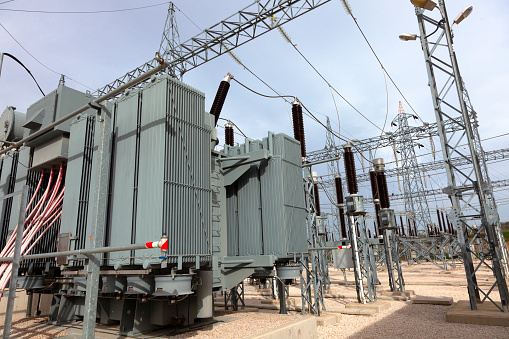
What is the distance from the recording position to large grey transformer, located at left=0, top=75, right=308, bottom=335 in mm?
8586

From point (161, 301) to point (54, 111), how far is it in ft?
27.6

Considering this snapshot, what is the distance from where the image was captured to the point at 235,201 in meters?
12.3

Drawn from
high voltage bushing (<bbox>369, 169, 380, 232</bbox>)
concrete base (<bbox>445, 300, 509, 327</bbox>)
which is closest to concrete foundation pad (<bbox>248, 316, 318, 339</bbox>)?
concrete base (<bbox>445, 300, 509, 327</bbox>)

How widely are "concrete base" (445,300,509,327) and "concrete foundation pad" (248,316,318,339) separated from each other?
4621mm

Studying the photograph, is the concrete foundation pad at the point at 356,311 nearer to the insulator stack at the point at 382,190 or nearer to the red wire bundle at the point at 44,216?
the insulator stack at the point at 382,190

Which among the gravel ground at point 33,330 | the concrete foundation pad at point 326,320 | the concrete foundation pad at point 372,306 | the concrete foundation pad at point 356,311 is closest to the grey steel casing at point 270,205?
the concrete foundation pad at point 326,320

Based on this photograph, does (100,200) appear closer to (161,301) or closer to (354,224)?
(161,301)


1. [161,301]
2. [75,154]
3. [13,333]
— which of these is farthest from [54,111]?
[161,301]

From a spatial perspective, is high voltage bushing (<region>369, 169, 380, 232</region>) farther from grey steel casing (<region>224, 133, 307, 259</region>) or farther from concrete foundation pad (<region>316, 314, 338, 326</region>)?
grey steel casing (<region>224, 133, 307, 259</region>)

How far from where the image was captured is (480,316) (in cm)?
982

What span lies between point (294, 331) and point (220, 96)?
29.6 ft

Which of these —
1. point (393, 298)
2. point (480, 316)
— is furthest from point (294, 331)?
point (393, 298)

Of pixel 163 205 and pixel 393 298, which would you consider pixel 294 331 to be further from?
pixel 393 298

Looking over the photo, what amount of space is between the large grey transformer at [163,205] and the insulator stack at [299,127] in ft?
4.68
